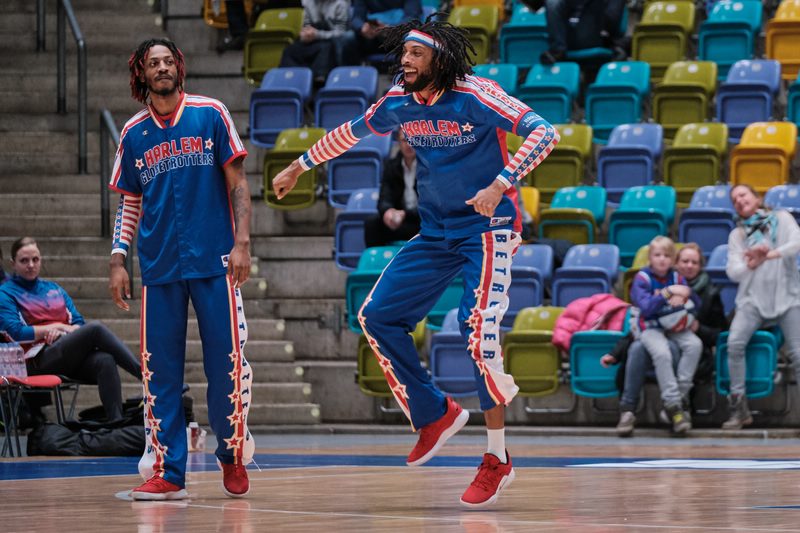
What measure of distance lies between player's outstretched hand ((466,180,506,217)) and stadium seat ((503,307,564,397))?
202 inches

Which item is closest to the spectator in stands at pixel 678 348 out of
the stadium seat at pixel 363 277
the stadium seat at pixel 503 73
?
the stadium seat at pixel 363 277

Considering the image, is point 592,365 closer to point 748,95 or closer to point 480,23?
point 748,95

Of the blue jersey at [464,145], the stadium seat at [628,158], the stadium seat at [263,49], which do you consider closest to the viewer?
the blue jersey at [464,145]

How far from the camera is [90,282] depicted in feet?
38.3

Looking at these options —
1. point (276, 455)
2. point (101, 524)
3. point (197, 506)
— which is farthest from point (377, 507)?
point (276, 455)

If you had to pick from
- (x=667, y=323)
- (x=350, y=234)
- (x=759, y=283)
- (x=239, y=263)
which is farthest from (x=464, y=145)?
(x=350, y=234)

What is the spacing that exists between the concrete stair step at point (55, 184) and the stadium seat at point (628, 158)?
4308 mm

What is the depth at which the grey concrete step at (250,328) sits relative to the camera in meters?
11.3

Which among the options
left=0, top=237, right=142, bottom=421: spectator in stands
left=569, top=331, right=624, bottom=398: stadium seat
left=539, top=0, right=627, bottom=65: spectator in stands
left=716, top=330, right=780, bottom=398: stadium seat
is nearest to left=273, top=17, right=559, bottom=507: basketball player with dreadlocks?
left=0, top=237, right=142, bottom=421: spectator in stands

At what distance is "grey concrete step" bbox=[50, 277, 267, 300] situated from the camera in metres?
11.7

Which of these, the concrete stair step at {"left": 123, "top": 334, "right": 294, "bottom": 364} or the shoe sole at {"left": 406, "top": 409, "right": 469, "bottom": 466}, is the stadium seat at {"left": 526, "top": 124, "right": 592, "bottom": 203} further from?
the shoe sole at {"left": 406, "top": 409, "right": 469, "bottom": 466}

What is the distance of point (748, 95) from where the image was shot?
1184cm

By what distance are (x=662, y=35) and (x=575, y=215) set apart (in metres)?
2.74

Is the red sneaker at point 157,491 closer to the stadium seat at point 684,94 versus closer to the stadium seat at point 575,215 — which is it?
the stadium seat at point 575,215
